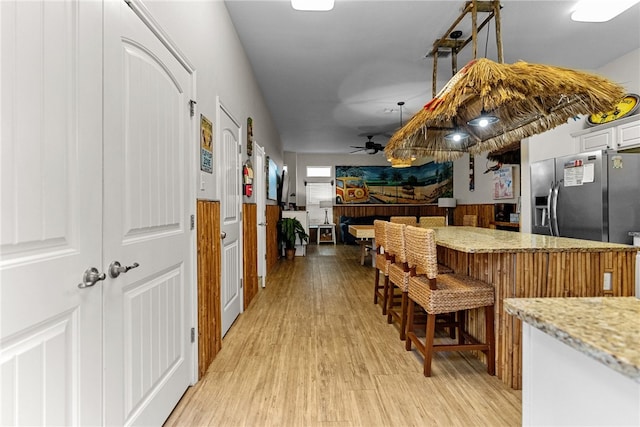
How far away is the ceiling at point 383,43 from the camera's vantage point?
9.64 ft

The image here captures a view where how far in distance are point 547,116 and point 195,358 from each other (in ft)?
10.5

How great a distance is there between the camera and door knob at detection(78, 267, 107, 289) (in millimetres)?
1082

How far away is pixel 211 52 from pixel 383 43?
1.95 m

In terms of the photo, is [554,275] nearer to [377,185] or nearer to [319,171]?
[377,185]

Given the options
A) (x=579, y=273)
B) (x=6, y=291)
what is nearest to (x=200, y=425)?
(x=6, y=291)

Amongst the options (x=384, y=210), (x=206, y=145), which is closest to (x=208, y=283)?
(x=206, y=145)

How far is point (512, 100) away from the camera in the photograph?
222 cm

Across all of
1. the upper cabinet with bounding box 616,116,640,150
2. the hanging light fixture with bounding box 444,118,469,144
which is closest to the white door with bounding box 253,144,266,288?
the hanging light fixture with bounding box 444,118,469,144

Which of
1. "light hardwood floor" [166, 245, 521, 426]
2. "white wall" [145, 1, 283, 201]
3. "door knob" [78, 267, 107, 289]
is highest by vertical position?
"white wall" [145, 1, 283, 201]

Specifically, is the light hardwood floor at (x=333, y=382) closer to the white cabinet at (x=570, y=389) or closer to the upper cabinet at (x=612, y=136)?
the white cabinet at (x=570, y=389)

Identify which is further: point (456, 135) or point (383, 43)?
point (383, 43)

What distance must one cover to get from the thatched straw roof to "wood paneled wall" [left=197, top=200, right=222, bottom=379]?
1853 mm

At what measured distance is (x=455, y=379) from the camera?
2.08 metres

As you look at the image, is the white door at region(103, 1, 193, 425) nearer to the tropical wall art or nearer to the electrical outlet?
the electrical outlet
